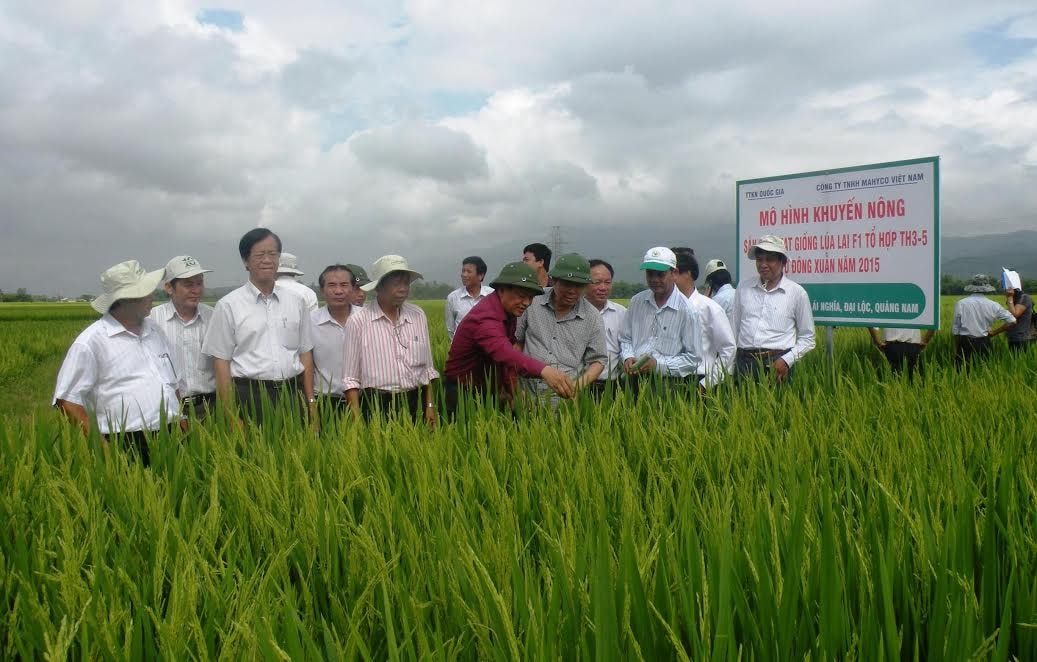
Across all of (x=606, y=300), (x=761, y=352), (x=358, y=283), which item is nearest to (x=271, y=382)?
(x=358, y=283)

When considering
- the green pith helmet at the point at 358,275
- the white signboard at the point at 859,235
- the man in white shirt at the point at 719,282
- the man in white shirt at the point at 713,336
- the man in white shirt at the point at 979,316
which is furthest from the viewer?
the man in white shirt at the point at 979,316

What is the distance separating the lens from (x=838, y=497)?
1806 millimetres

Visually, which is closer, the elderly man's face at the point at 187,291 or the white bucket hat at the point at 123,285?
the white bucket hat at the point at 123,285

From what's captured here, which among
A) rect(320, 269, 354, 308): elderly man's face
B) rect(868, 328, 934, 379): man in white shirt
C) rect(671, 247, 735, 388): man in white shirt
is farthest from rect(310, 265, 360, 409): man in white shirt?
rect(868, 328, 934, 379): man in white shirt

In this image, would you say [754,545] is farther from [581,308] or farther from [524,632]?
[581,308]

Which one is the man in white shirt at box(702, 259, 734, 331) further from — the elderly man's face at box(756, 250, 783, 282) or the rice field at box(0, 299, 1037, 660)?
the rice field at box(0, 299, 1037, 660)

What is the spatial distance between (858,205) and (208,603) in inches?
229

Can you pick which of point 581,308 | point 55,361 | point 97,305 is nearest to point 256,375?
point 97,305

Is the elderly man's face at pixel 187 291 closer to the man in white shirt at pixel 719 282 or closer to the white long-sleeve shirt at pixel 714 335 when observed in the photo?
the white long-sleeve shirt at pixel 714 335

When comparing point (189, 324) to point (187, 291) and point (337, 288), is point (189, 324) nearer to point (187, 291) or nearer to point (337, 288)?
point (187, 291)

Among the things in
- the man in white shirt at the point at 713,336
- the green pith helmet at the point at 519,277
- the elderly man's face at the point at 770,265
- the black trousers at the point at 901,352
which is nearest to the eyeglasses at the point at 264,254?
the green pith helmet at the point at 519,277

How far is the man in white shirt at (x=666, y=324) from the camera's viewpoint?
14.3 feet

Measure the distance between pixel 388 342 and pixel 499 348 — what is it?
749 millimetres

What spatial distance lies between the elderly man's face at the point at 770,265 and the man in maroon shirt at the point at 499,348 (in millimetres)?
2164
